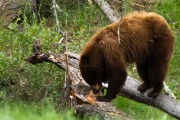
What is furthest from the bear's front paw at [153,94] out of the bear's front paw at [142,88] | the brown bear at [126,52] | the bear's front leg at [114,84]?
the bear's front leg at [114,84]

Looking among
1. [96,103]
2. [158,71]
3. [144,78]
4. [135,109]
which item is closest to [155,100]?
[144,78]

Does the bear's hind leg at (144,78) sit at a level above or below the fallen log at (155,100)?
above

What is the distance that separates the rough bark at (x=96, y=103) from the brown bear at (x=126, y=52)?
0.15 m

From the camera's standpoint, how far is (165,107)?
827 centimetres

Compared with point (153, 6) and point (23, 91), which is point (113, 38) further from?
point (153, 6)

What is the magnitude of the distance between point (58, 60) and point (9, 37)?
5.07 feet

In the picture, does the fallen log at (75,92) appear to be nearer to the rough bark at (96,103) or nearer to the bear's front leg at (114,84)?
the rough bark at (96,103)

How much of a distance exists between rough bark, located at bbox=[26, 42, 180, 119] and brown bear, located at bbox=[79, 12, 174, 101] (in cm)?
15

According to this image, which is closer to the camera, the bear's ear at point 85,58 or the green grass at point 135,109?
the bear's ear at point 85,58

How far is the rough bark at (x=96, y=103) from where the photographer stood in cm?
752

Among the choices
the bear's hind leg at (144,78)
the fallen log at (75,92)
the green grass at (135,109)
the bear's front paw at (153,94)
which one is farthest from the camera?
the green grass at (135,109)

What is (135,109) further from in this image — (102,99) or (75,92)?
(75,92)

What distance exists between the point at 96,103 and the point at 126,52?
0.94 meters

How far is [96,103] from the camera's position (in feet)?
25.5
